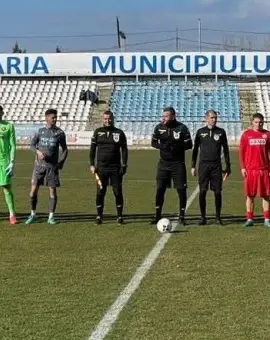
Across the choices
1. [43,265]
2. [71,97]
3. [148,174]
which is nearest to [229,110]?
[71,97]

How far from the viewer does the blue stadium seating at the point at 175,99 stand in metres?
49.3

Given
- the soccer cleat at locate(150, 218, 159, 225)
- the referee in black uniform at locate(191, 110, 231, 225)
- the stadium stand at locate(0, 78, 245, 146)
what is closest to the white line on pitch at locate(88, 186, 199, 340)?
the soccer cleat at locate(150, 218, 159, 225)

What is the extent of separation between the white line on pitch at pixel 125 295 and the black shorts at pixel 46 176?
2.38m

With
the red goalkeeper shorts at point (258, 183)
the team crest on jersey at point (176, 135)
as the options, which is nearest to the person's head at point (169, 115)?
the team crest on jersey at point (176, 135)

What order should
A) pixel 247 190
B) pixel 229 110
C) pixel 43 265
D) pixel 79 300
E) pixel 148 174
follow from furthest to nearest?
pixel 229 110
pixel 148 174
pixel 247 190
pixel 43 265
pixel 79 300

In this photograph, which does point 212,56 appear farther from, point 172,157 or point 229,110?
point 172,157

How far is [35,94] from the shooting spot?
53781mm

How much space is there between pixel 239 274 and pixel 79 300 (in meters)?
2.00

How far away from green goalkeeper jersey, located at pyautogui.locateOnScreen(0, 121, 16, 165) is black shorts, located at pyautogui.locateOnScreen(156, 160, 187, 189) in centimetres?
Result: 241

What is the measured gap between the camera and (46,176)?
1153 centimetres

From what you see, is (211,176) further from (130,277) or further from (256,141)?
(130,277)

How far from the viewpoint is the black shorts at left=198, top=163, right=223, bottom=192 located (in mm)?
11383

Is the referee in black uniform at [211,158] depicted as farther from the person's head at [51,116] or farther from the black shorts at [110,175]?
the person's head at [51,116]

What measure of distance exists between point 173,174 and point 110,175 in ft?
3.39
